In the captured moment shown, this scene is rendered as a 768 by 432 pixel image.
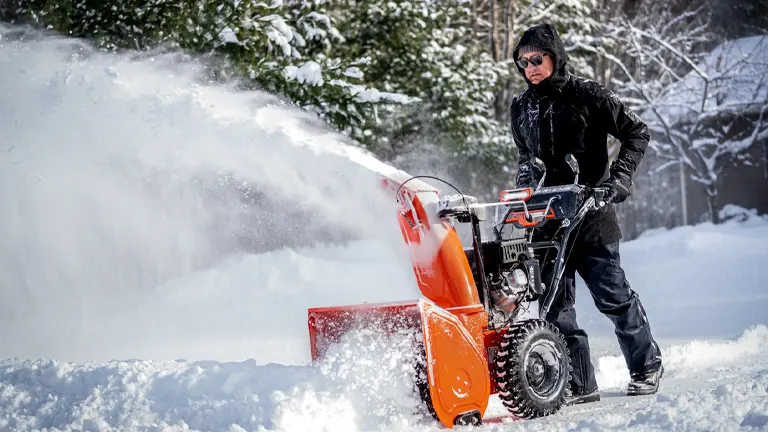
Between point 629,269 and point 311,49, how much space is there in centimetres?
639

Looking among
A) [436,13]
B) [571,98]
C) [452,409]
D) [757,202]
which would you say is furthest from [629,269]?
[757,202]

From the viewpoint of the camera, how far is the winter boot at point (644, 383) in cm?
461

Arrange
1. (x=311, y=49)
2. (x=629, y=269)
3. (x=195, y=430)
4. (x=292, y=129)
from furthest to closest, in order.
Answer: (x=311, y=49) → (x=629, y=269) → (x=292, y=129) → (x=195, y=430)

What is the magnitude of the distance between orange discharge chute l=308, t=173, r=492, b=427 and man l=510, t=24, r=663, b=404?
0.88m

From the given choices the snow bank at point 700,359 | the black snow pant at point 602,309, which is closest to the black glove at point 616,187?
the black snow pant at point 602,309

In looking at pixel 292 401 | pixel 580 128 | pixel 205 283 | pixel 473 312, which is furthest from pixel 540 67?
pixel 205 283

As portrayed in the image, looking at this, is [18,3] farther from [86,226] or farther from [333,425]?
[333,425]

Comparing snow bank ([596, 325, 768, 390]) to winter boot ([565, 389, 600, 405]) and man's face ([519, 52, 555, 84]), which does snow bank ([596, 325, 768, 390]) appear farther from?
man's face ([519, 52, 555, 84])

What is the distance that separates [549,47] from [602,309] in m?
1.48

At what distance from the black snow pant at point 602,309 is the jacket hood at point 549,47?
87 cm

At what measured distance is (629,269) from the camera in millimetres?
13211

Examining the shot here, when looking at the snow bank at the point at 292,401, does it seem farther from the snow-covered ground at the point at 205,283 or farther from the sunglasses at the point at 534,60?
the sunglasses at the point at 534,60

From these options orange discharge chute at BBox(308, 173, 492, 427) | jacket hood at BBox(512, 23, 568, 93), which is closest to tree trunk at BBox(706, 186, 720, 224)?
jacket hood at BBox(512, 23, 568, 93)

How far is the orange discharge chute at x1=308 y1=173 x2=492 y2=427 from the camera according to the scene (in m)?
3.73
